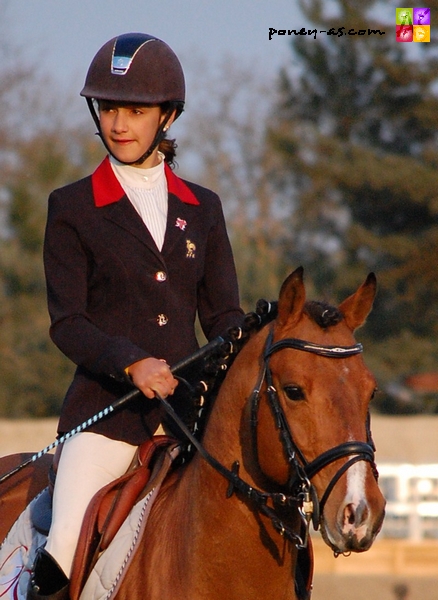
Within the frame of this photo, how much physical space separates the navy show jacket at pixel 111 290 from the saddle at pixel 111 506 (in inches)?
4.5

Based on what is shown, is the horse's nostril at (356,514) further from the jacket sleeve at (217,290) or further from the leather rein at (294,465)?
the jacket sleeve at (217,290)

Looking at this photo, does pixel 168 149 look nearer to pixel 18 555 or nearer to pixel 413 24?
pixel 18 555

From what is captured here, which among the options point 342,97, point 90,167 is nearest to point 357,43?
point 342,97

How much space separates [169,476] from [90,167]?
20.8 m

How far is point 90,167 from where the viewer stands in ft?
79.7

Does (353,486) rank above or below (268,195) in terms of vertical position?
below

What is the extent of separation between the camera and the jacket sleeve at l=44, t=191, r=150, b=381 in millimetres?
3875

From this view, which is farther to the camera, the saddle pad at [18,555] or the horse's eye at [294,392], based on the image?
the saddle pad at [18,555]

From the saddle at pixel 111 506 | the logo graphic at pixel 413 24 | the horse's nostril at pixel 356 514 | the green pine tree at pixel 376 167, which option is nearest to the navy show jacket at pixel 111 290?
the saddle at pixel 111 506

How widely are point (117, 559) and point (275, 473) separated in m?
0.72

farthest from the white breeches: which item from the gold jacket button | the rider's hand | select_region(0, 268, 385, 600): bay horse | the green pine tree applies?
the green pine tree

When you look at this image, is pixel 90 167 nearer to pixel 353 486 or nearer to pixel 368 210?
pixel 368 210

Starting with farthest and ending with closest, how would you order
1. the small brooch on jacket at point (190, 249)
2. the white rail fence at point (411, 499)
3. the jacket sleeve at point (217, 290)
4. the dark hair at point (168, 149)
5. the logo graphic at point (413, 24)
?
the logo graphic at point (413, 24), the white rail fence at point (411, 499), the dark hair at point (168, 149), the jacket sleeve at point (217, 290), the small brooch on jacket at point (190, 249)

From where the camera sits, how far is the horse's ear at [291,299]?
346 centimetres
